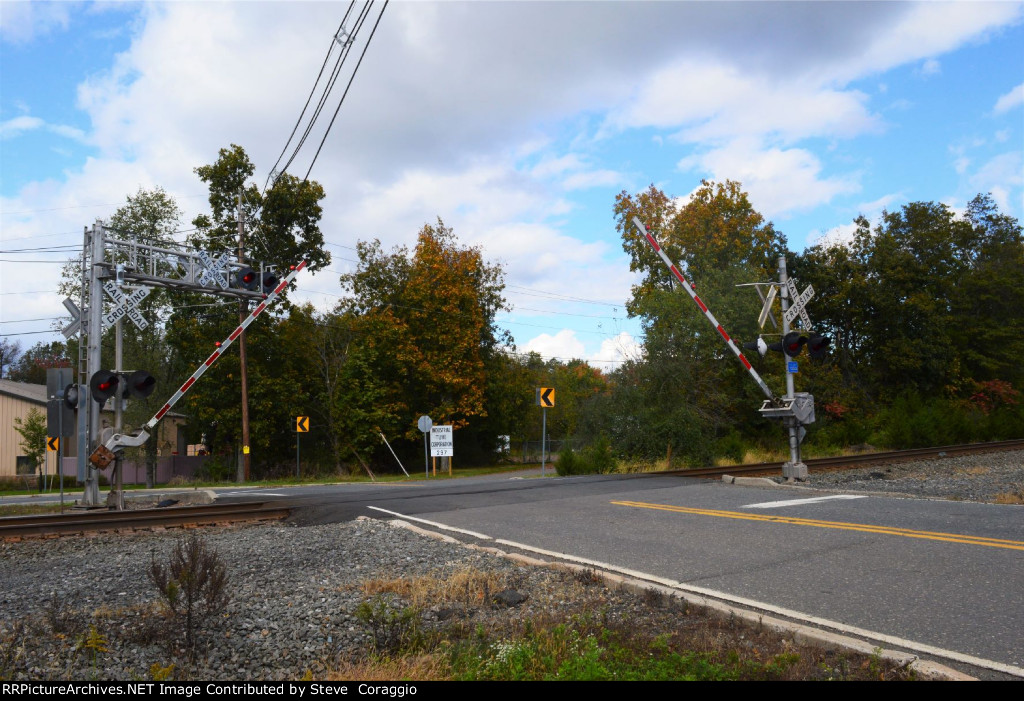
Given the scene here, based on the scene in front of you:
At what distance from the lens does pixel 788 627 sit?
5.47 meters

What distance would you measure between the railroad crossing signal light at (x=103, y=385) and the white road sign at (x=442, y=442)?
613 inches

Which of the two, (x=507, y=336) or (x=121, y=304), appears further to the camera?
(x=507, y=336)

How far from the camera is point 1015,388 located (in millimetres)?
46312

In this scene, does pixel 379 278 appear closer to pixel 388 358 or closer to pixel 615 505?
pixel 388 358

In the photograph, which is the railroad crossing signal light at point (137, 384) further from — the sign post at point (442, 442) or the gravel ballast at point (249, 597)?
the sign post at point (442, 442)

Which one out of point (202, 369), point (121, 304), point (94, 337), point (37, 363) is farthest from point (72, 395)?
point (37, 363)

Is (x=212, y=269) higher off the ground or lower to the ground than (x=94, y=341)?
higher

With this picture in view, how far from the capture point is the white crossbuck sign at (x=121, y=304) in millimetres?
16062

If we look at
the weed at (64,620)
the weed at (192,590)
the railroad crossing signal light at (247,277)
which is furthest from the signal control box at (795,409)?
the weed at (64,620)

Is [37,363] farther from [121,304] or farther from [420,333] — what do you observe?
[121,304]

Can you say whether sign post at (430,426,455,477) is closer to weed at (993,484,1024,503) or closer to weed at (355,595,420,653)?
weed at (993,484,1024,503)

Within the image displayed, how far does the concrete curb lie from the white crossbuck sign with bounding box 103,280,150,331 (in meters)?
11.6

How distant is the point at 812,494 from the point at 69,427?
601 inches

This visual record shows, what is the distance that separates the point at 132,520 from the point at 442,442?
17831 millimetres
